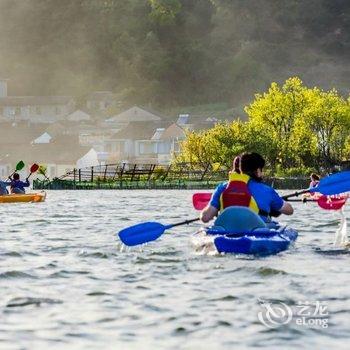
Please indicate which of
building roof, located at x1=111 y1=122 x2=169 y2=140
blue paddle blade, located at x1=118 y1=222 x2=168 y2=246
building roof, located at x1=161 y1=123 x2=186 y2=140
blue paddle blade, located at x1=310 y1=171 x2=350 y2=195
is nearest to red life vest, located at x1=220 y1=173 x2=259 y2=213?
blue paddle blade, located at x1=118 y1=222 x2=168 y2=246

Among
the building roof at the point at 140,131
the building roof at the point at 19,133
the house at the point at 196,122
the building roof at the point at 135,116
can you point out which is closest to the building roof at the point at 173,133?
the house at the point at 196,122

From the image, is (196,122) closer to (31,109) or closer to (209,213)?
(31,109)

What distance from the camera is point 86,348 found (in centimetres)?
894

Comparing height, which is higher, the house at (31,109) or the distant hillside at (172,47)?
the distant hillside at (172,47)

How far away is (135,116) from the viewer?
141125 millimetres

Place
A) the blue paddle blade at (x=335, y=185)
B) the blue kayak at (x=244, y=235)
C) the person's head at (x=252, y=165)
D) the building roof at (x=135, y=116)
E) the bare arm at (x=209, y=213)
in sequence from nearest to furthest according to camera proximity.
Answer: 1. the blue kayak at (x=244, y=235)
2. the person's head at (x=252, y=165)
3. the bare arm at (x=209, y=213)
4. the blue paddle blade at (x=335, y=185)
5. the building roof at (x=135, y=116)

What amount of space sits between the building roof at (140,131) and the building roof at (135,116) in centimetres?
1193

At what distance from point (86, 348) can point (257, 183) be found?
6684 mm

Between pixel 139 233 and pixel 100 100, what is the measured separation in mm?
142022

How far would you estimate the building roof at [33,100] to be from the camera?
162 meters

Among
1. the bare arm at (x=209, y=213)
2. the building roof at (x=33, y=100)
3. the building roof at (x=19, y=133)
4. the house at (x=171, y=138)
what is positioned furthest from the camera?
the building roof at (x=33, y=100)

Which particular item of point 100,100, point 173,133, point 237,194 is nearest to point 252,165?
point 237,194

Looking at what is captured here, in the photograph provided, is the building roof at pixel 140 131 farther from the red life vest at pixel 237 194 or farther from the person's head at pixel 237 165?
the red life vest at pixel 237 194

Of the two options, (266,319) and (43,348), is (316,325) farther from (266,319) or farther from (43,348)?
(43,348)
